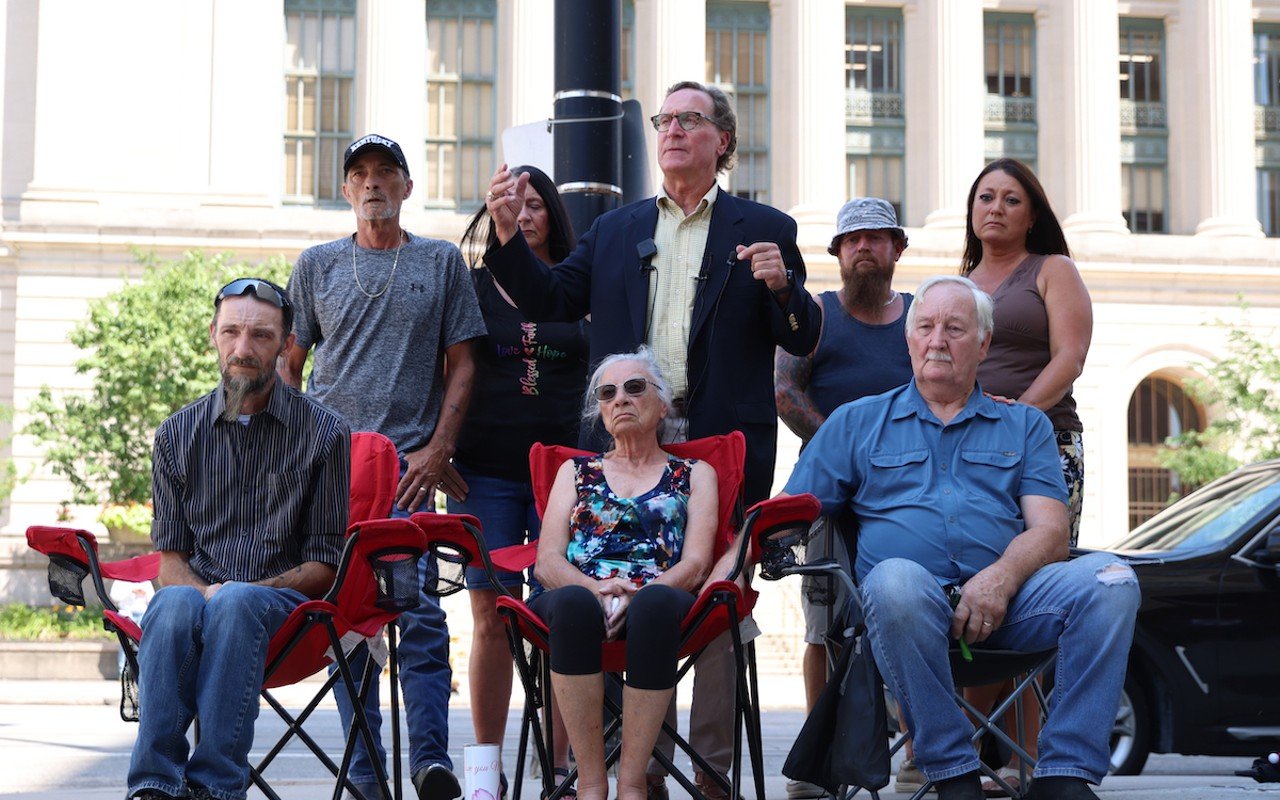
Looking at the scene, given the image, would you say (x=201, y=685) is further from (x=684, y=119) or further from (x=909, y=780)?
(x=909, y=780)

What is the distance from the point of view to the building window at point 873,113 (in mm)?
42219

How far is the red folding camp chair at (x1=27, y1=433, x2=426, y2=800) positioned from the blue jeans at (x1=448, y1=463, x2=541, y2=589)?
0.92m

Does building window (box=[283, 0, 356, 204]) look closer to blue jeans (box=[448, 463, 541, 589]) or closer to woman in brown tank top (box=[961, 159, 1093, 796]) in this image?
blue jeans (box=[448, 463, 541, 589])

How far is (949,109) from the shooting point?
133ft

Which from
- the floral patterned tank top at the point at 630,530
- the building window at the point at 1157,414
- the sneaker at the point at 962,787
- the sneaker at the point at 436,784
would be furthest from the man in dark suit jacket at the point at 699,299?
the building window at the point at 1157,414

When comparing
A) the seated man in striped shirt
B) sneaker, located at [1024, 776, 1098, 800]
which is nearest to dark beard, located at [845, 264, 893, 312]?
the seated man in striped shirt

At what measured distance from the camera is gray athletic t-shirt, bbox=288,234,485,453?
22.4 feet

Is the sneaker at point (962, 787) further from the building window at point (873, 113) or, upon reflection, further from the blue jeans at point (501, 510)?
the building window at point (873, 113)

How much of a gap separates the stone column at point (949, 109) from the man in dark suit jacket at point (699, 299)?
Result: 34409 mm

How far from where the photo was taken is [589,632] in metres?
5.45

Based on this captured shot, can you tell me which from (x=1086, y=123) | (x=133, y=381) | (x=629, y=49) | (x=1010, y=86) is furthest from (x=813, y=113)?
(x=133, y=381)

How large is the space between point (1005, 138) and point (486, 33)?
13716mm

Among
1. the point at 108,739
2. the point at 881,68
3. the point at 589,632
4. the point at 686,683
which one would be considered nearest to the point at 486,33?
the point at 881,68

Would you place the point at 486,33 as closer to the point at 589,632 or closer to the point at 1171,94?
the point at 1171,94
